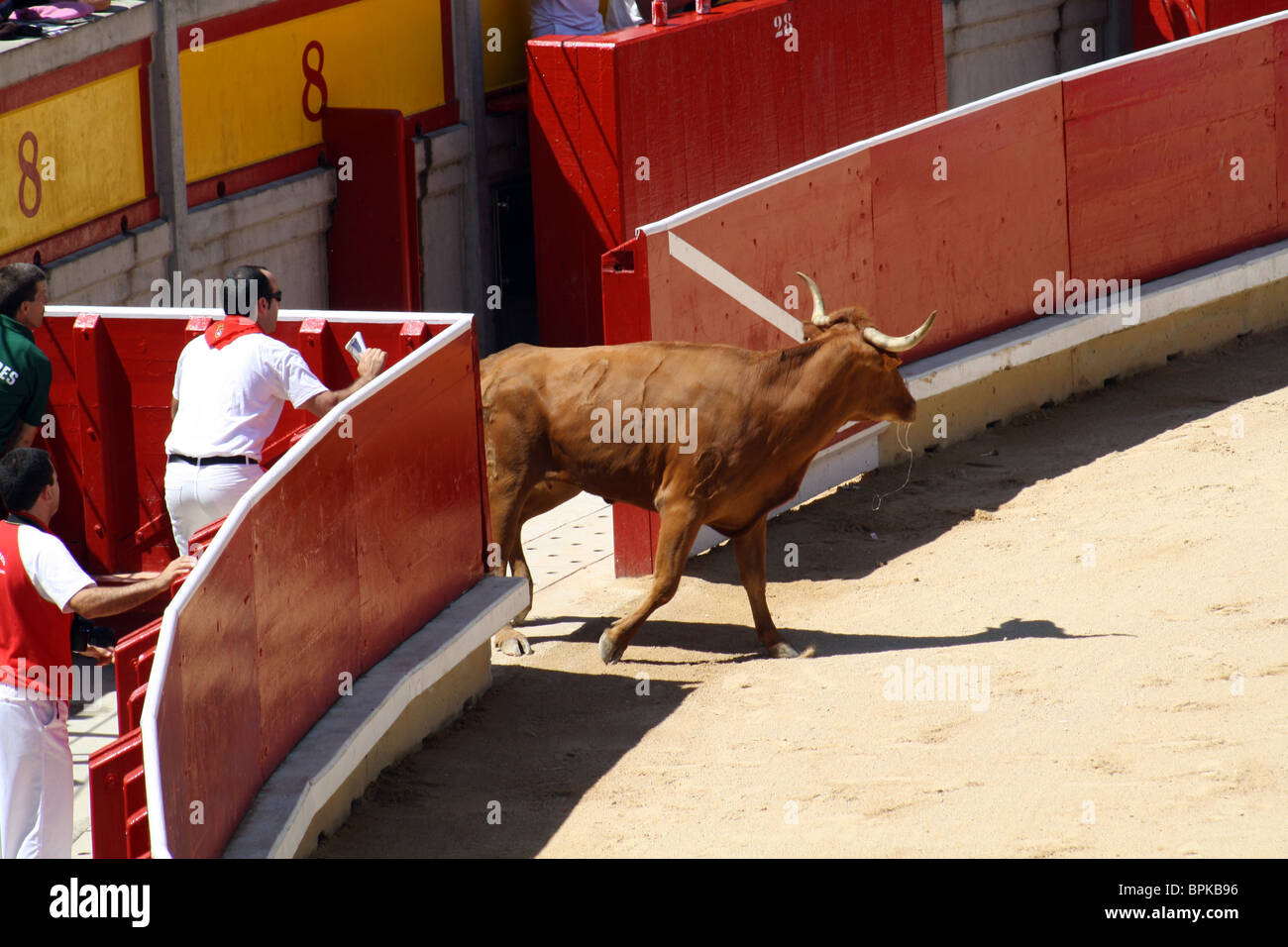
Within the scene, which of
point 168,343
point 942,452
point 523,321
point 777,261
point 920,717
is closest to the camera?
point 920,717

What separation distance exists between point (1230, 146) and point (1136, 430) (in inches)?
105

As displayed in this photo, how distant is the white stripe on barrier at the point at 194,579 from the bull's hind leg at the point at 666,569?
1.45m

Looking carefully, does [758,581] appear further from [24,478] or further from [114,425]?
[24,478]

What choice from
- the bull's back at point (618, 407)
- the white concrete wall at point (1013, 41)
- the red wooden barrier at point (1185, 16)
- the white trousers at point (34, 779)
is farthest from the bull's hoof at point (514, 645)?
the red wooden barrier at point (1185, 16)

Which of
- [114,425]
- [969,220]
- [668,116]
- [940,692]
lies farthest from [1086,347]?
[114,425]

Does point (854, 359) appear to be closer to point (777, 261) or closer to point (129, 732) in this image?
point (777, 261)

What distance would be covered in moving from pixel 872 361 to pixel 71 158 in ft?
14.1

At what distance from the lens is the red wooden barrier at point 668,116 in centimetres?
1275

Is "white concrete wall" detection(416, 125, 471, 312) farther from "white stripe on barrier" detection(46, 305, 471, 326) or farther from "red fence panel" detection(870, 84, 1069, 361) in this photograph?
"white stripe on barrier" detection(46, 305, 471, 326)

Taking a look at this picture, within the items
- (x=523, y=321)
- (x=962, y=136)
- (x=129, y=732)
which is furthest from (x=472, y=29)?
(x=129, y=732)

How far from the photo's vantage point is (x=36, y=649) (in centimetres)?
634

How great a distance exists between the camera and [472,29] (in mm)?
13922

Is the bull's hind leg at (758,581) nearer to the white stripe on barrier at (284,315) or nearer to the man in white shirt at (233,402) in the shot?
the white stripe on barrier at (284,315)
